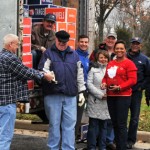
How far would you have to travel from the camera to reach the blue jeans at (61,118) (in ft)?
20.5

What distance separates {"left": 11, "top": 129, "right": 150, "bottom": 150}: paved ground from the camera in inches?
301

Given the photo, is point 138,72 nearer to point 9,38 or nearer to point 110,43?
point 110,43

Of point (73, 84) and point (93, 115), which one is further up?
point (73, 84)

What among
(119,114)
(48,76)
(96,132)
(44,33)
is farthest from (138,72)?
(48,76)

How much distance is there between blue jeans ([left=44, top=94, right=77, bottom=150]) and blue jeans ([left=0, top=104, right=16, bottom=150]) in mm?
739

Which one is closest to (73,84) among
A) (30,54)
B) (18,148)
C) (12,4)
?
(30,54)

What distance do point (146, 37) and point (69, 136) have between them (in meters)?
36.5

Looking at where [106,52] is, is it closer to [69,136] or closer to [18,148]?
[69,136]

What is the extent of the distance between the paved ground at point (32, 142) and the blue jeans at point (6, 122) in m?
1.93

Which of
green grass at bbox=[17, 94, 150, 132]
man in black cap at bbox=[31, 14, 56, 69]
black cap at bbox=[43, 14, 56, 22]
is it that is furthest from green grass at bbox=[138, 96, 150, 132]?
black cap at bbox=[43, 14, 56, 22]

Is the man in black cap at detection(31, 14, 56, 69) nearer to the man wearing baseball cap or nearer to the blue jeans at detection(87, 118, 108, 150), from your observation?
the man wearing baseball cap

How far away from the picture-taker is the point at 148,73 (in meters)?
7.36

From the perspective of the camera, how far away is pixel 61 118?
639 cm

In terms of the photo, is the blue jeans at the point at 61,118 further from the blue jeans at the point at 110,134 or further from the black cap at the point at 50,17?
the black cap at the point at 50,17
